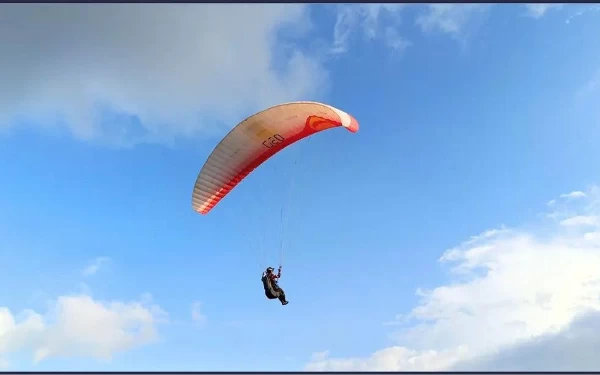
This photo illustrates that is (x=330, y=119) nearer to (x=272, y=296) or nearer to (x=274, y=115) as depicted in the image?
(x=274, y=115)

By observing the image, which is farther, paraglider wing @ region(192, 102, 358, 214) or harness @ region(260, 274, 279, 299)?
harness @ region(260, 274, 279, 299)

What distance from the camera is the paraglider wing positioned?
2188 centimetres

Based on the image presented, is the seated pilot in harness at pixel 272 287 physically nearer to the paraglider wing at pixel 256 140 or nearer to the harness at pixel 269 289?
the harness at pixel 269 289

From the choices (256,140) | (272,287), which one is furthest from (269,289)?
(256,140)

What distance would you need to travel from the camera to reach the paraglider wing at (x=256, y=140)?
21.9 meters

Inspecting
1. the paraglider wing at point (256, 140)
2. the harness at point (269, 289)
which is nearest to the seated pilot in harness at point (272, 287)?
the harness at point (269, 289)

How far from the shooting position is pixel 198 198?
25.0 m

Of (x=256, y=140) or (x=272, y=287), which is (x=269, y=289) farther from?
(x=256, y=140)

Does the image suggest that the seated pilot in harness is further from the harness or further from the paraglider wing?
the paraglider wing

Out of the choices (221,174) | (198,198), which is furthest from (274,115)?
(198,198)

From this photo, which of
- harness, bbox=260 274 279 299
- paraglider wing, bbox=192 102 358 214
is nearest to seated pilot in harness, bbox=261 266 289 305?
harness, bbox=260 274 279 299

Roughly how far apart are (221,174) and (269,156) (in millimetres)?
2439

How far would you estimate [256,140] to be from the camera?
23.5m

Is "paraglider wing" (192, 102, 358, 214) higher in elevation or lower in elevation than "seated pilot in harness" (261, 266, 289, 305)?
higher
